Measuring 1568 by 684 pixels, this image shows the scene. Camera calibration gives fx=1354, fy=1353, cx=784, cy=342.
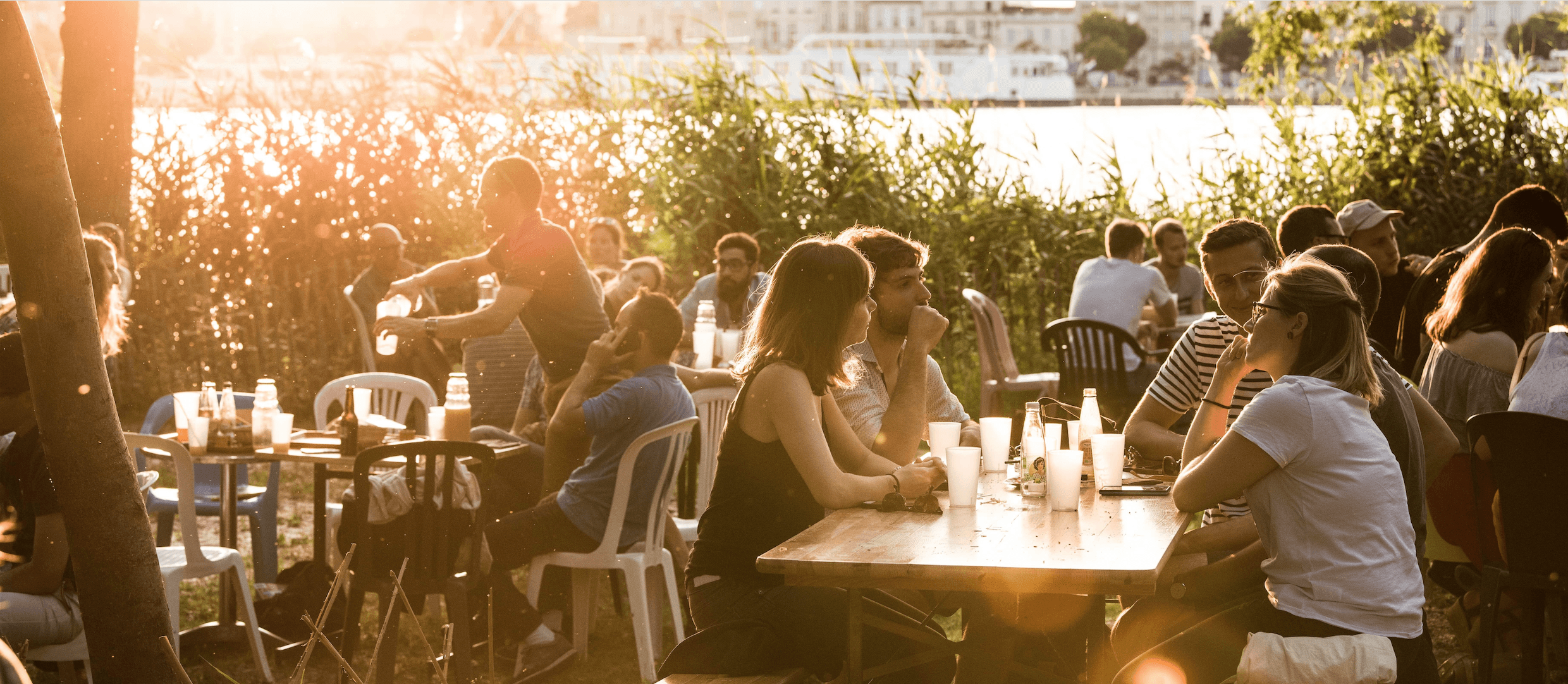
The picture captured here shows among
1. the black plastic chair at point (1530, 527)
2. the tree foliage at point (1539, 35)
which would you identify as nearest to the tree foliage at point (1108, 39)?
the tree foliage at point (1539, 35)

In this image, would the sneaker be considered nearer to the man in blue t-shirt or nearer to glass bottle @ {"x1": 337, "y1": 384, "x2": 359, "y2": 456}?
the man in blue t-shirt

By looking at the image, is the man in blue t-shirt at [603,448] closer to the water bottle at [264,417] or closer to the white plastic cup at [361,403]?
the white plastic cup at [361,403]

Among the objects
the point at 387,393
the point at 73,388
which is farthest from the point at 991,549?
the point at 387,393

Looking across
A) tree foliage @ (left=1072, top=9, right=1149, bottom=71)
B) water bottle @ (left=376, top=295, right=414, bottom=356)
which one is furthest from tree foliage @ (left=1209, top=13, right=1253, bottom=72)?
water bottle @ (left=376, top=295, right=414, bottom=356)

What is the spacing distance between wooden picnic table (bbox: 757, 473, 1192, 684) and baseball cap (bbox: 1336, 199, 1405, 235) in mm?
3129

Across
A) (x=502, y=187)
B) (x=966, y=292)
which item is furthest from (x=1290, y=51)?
(x=502, y=187)

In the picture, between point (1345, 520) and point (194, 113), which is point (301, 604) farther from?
point (194, 113)

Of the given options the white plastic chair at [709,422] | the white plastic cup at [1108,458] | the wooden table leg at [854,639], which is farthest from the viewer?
the white plastic chair at [709,422]

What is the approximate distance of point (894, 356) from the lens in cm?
375

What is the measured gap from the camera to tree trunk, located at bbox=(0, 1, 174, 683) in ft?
7.69

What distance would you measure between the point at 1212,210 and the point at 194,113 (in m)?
7.73

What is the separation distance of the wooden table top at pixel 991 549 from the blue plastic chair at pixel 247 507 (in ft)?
10.7

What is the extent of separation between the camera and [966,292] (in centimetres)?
786

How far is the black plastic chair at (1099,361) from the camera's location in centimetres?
707
